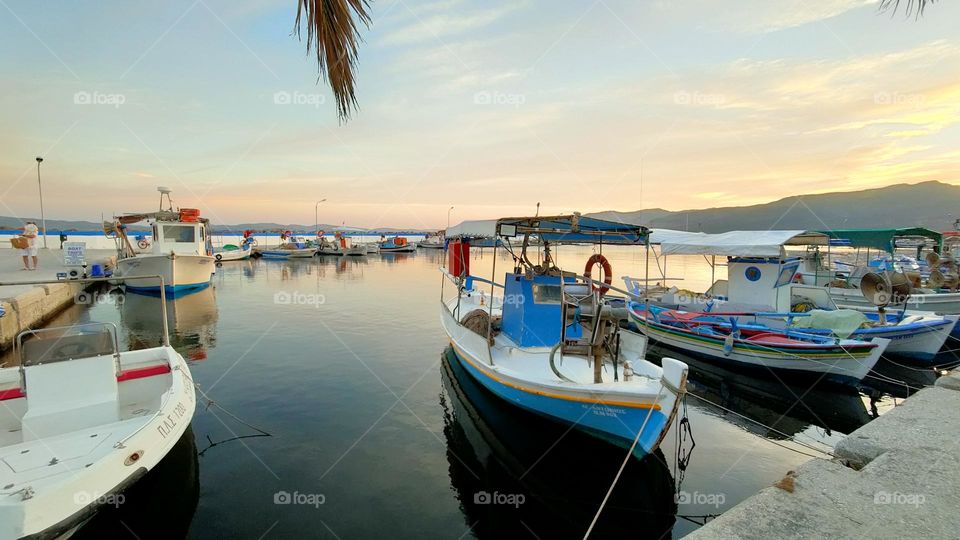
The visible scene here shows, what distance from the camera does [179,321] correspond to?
1669cm

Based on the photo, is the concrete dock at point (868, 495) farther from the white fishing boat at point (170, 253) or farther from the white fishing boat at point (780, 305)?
the white fishing boat at point (170, 253)

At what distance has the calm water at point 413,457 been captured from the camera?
5.49 metres

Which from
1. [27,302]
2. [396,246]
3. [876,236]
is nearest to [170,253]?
[27,302]

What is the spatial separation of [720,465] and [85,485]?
8.37 m

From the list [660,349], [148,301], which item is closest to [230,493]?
[660,349]

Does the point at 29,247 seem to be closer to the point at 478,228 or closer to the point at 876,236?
the point at 478,228

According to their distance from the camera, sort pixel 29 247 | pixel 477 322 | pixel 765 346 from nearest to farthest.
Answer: pixel 477 322 < pixel 765 346 < pixel 29 247

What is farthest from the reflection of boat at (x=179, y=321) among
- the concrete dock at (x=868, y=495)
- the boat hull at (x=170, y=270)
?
the concrete dock at (x=868, y=495)

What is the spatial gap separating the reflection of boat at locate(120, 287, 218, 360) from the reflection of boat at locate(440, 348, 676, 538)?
944 centimetres

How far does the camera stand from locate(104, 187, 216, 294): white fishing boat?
21.6m

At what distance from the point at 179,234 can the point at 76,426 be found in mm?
21993

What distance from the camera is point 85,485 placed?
12.6 ft

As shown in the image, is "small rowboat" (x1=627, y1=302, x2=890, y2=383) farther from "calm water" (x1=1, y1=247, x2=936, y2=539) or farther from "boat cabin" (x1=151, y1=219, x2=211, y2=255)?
"boat cabin" (x1=151, y1=219, x2=211, y2=255)

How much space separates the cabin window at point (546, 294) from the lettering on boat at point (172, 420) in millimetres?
6112
